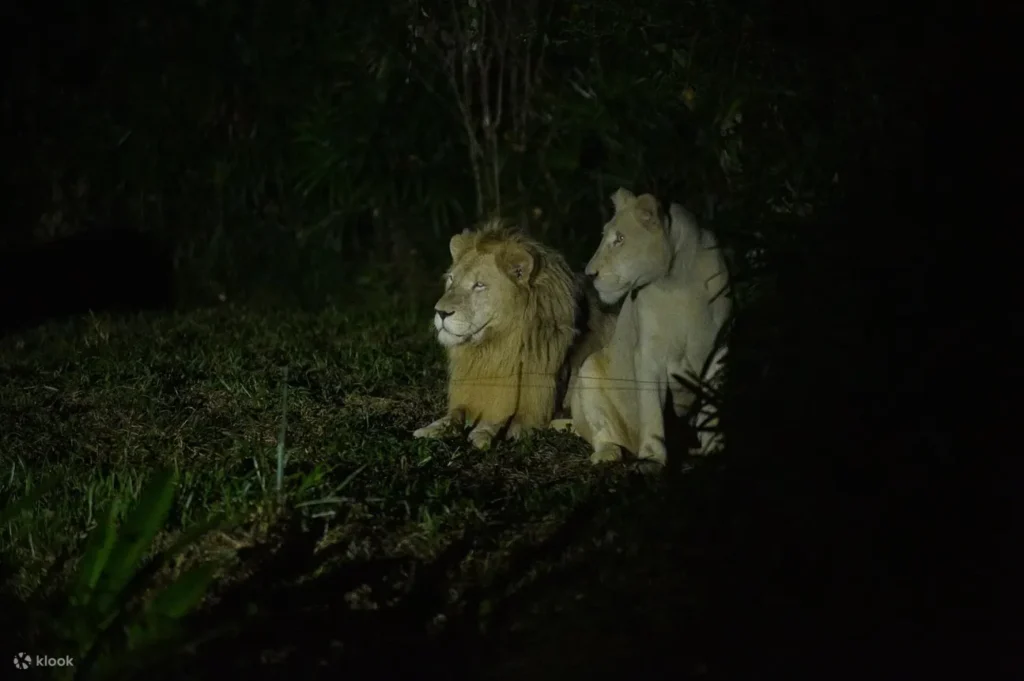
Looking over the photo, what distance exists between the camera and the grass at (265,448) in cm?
463

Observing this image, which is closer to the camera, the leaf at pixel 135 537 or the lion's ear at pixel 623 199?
the leaf at pixel 135 537

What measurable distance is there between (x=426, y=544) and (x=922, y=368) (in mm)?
1669

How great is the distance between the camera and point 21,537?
4.60 metres

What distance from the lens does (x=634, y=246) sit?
4.82 meters

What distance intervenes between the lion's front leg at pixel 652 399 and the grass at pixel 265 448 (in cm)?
17

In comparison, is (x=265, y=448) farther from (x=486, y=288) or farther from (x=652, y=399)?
(x=652, y=399)

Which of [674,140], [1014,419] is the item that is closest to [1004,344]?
[1014,419]

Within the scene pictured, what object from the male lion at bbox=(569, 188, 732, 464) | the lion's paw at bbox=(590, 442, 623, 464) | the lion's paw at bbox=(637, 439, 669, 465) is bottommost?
the lion's paw at bbox=(637, 439, 669, 465)

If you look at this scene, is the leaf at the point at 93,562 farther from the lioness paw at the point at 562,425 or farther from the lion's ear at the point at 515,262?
the lioness paw at the point at 562,425

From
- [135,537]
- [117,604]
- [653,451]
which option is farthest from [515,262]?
[117,604]

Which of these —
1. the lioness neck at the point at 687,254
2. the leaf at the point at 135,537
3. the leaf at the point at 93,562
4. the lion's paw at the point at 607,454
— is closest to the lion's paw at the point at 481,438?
the lion's paw at the point at 607,454

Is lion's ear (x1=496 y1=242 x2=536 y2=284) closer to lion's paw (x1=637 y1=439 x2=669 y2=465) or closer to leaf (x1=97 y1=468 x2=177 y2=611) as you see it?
lion's paw (x1=637 y1=439 x2=669 y2=465)

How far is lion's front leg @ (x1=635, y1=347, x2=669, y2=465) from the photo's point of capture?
4945 millimetres

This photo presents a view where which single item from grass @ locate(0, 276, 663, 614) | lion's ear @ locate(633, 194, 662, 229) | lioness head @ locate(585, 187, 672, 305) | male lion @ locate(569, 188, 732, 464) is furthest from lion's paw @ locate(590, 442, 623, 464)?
lion's ear @ locate(633, 194, 662, 229)
